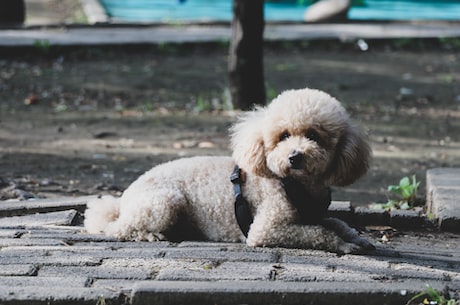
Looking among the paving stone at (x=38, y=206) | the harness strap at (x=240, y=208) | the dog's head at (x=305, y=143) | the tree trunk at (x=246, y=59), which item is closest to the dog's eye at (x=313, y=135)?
the dog's head at (x=305, y=143)

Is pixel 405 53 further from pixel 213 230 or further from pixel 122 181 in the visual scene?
pixel 213 230

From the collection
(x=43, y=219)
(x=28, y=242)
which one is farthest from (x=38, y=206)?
(x=28, y=242)

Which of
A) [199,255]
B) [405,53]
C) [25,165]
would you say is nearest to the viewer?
[199,255]

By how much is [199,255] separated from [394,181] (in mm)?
3192

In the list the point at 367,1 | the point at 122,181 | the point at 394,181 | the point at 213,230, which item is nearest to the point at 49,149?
the point at 122,181

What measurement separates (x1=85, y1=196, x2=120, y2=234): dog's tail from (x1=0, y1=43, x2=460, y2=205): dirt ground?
1334 millimetres

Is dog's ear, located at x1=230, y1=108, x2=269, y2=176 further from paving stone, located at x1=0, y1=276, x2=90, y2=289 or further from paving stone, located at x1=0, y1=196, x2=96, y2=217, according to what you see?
paving stone, located at x1=0, y1=196, x2=96, y2=217

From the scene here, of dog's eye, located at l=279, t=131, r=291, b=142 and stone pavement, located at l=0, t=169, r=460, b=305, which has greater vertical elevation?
dog's eye, located at l=279, t=131, r=291, b=142

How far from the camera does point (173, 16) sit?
20.3 metres

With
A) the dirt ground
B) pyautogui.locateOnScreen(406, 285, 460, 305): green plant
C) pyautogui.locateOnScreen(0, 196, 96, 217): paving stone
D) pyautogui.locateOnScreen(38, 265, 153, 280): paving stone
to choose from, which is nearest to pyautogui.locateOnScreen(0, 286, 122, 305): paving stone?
pyautogui.locateOnScreen(38, 265, 153, 280): paving stone

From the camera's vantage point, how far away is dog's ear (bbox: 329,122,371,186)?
14.2ft

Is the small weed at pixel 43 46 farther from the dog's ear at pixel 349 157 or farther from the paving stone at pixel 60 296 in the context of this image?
the paving stone at pixel 60 296

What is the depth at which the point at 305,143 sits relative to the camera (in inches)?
165

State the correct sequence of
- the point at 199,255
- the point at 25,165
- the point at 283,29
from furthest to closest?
the point at 283,29, the point at 25,165, the point at 199,255
